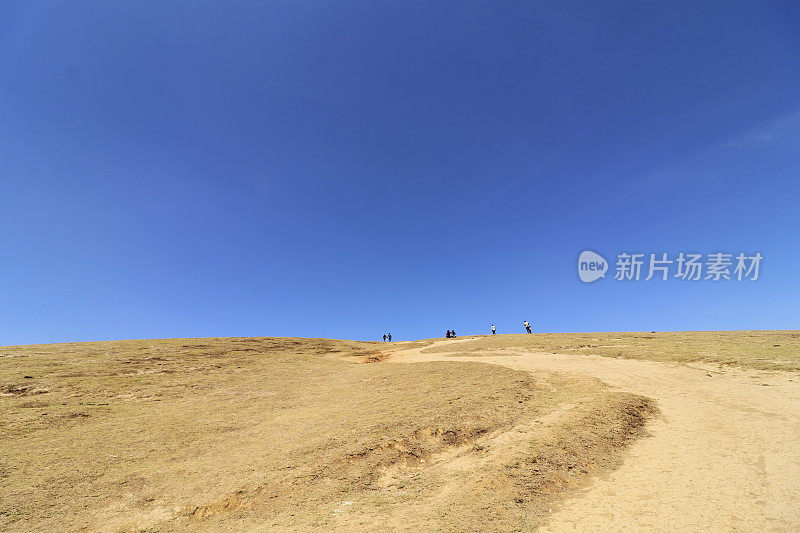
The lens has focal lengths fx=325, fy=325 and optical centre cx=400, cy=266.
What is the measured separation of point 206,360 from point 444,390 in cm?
2229

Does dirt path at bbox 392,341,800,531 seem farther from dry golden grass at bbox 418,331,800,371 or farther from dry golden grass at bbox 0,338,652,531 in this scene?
dry golden grass at bbox 418,331,800,371

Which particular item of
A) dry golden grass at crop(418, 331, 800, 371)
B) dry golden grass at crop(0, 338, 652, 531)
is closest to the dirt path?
dry golden grass at crop(0, 338, 652, 531)

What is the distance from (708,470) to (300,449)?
11.6 meters

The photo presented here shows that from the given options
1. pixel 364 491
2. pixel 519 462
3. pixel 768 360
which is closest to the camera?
pixel 364 491

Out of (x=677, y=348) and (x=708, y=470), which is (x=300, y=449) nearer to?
(x=708, y=470)

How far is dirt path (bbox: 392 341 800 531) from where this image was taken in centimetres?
652

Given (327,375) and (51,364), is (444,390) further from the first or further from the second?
(51,364)

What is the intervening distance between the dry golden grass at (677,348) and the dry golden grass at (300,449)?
11.2m

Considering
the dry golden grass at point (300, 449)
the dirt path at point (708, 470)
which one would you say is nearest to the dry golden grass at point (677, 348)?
the dirt path at point (708, 470)

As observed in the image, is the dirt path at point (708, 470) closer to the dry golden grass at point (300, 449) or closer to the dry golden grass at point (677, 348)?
the dry golden grass at point (300, 449)

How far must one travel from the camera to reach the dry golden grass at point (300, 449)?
770cm

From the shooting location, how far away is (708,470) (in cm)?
838

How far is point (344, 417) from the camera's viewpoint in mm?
13969

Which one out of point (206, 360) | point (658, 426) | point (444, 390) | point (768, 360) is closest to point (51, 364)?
point (206, 360)
